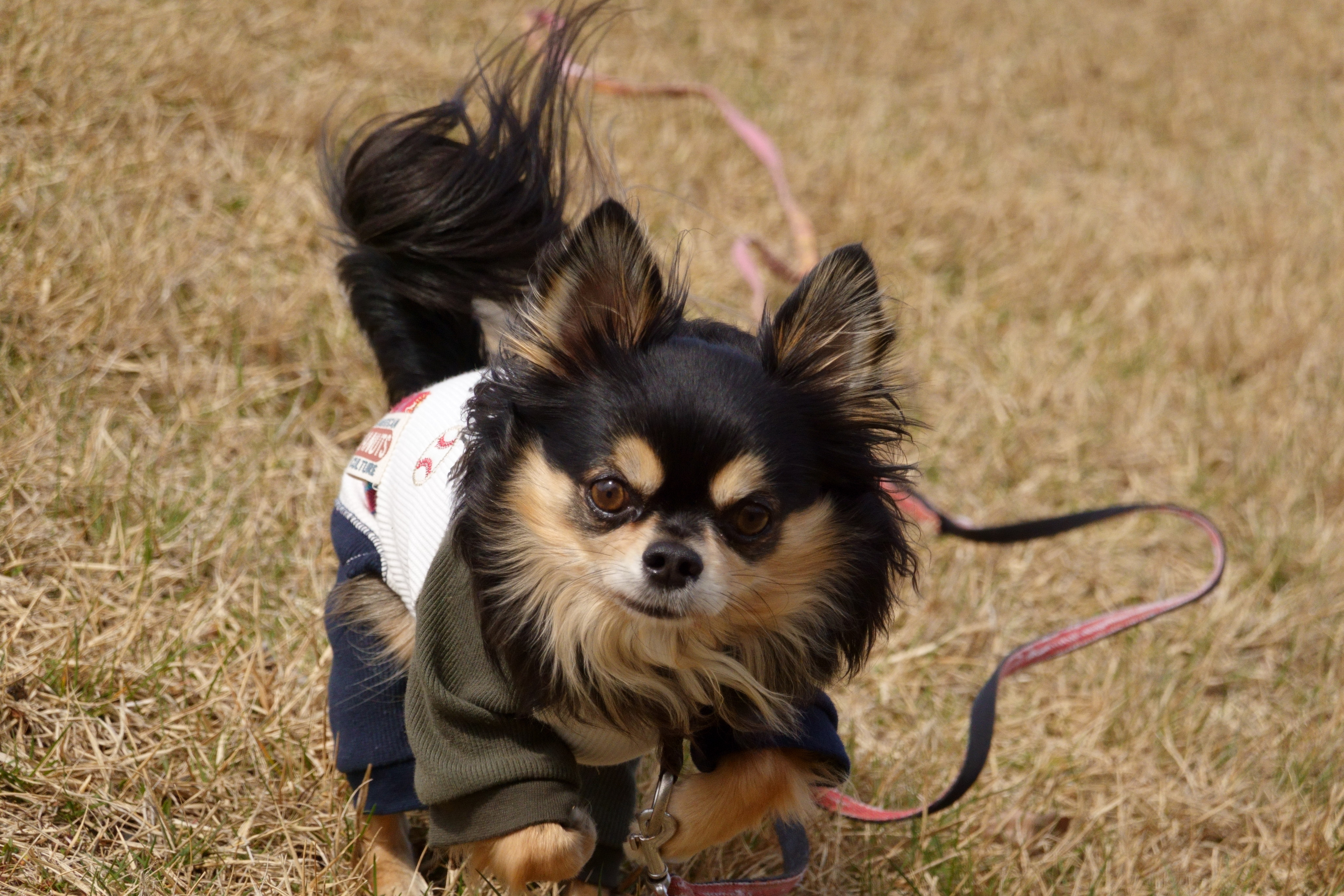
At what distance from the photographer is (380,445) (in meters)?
2.44

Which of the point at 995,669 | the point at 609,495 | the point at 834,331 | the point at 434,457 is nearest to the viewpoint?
the point at 609,495

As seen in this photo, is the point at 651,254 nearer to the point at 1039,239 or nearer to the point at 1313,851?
the point at 1313,851

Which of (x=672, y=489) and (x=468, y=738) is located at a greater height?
(x=672, y=489)

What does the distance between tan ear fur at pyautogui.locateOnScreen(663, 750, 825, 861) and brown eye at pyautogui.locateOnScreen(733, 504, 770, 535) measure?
1.39ft

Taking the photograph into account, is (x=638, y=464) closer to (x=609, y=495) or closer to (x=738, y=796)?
(x=609, y=495)

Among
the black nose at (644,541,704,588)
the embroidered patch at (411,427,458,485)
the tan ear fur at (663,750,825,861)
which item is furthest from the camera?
the embroidered patch at (411,427,458,485)

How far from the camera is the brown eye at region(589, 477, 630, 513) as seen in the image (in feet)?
6.39

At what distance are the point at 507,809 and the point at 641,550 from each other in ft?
1.69

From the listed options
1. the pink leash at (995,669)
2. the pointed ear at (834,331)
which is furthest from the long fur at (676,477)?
the pink leash at (995,669)

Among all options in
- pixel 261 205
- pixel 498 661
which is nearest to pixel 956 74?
pixel 261 205

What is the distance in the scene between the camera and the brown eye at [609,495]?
1.95 metres

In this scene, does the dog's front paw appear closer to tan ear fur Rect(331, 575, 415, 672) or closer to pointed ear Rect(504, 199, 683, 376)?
tan ear fur Rect(331, 575, 415, 672)

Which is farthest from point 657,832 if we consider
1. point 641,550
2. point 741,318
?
point 741,318

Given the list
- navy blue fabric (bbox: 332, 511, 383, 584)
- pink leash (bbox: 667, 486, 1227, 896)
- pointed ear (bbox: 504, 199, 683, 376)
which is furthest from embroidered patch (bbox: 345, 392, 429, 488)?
pink leash (bbox: 667, 486, 1227, 896)
